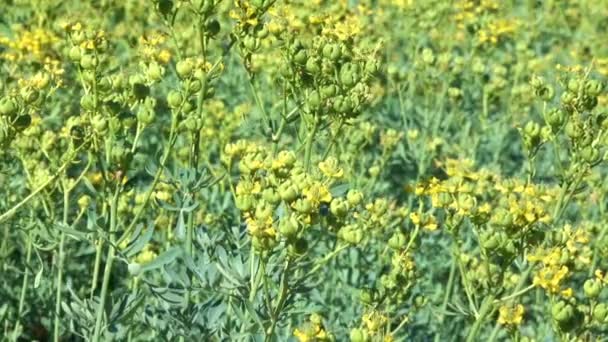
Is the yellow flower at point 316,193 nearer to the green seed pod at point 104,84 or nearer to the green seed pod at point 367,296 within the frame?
the green seed pod at point 367,296

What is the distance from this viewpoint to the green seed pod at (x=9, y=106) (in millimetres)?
2076

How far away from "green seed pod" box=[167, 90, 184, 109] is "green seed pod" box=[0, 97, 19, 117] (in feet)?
1.13

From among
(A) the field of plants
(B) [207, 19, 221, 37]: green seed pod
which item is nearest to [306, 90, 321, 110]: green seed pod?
(A) the field of plants

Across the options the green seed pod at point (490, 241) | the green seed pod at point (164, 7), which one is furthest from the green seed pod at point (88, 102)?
the green seed pod at point (490, 241)

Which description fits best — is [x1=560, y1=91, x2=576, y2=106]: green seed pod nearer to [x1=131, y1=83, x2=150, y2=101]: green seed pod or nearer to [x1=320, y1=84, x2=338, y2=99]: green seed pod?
[x1=320, y1=84, x2=338, y2=99]: green seed pod

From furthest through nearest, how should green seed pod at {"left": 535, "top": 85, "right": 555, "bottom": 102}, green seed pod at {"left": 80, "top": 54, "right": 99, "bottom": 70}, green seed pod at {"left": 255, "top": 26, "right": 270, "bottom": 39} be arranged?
green seed pod at {"left": 535, "top": 85, "right": 555, "bottom": 102} → green seed pod at {"left": 255, "top": 26, "right": 270, "bottom": 39} → green seed pod at {"left": 80, "top": 54, "right": 99, "bottom": 70}

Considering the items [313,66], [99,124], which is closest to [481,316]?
[313,66]

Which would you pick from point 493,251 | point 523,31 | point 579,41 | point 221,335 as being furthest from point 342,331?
point 579,41

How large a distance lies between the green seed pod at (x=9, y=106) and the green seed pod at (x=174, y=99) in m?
0.34

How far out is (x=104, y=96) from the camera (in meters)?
2.33

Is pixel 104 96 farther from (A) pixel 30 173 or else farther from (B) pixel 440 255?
(B) pixel 440 255

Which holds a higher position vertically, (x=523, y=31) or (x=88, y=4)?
(x=88, y=4)

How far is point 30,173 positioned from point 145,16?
2.37 meters

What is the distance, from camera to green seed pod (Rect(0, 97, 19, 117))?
6.81 ft
